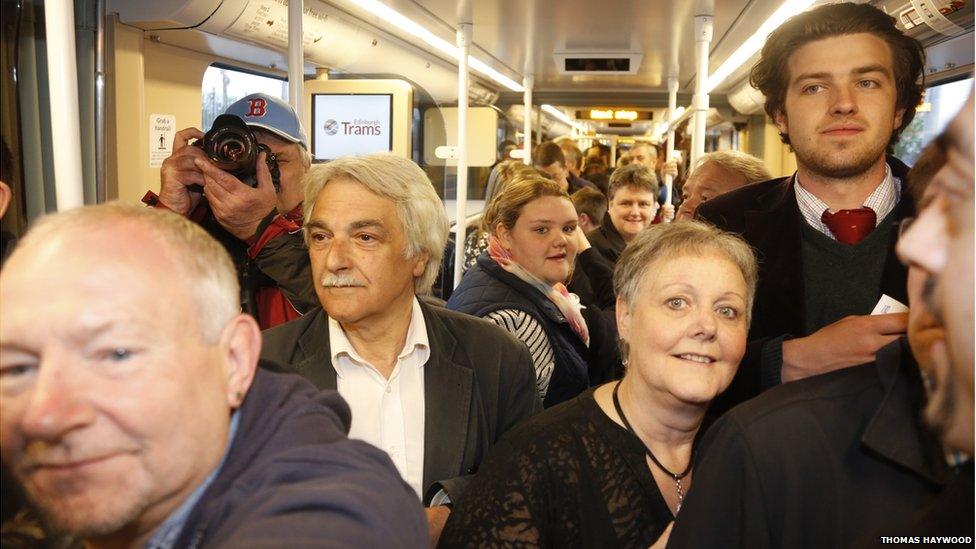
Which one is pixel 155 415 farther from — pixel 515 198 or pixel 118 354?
pixel 515 198

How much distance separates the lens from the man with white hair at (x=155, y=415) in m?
0.90

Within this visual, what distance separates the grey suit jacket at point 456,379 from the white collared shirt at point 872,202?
0.82m

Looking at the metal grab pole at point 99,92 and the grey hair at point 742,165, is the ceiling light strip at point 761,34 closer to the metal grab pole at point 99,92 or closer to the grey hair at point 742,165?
the grey hair at point 742,165

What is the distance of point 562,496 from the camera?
70.5 inches

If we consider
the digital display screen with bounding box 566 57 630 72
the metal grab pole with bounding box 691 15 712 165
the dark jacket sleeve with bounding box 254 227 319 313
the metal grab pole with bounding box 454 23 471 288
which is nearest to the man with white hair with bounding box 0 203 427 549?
the dark jacket sleeve with bounding box 254 227 319 313

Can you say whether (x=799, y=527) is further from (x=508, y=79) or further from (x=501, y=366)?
(x=508, y=79)

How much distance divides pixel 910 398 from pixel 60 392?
1049 mm

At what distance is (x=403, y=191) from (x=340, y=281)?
0.99 feet

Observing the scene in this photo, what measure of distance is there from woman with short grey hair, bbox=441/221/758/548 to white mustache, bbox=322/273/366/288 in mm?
578

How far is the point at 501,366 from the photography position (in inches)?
90.8

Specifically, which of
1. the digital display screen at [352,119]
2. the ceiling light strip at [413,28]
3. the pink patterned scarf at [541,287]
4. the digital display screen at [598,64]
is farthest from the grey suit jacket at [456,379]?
the digital display screen at [598,64]

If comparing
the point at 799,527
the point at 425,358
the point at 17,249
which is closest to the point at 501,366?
the point at 425,358

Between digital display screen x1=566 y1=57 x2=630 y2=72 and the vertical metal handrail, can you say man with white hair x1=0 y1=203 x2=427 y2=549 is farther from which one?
digital display screen x1=566 y1=57 x2=630 y2=72

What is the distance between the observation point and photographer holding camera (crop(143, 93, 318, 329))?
238cm
